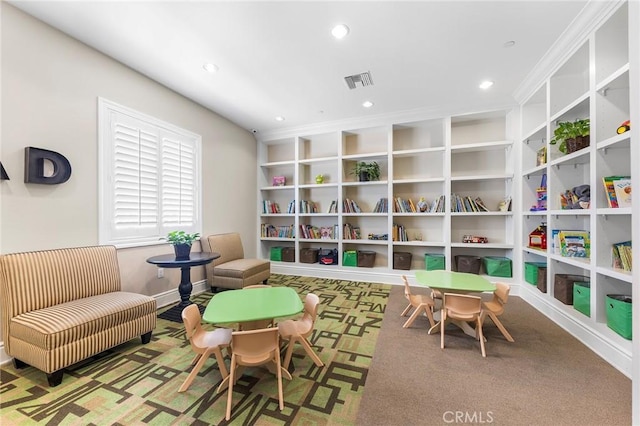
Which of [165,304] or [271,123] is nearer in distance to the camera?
[165,304]

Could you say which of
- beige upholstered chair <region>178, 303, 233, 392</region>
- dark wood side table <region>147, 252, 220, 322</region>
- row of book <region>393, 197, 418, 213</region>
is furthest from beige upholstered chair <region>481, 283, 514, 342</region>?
dark wood side table <region>147, 252, 220, 322</region>

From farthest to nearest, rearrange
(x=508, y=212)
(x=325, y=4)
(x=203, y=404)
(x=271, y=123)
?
(x=271, y=123), (x=508, y=212), (x=325, y=4), (x=203, y=404)

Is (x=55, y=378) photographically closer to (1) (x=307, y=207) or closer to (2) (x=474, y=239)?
(1) (x=307, y=207)

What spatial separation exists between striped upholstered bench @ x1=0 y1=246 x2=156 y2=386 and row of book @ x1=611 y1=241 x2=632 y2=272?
168 inches

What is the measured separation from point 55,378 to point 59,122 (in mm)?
2269

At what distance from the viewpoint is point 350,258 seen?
489 cm

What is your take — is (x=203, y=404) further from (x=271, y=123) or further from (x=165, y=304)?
(x=271, y=123)

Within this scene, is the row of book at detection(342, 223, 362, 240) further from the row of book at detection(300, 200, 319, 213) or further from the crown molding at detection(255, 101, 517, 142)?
the crown molding at detection(255, 101, 517, 142)

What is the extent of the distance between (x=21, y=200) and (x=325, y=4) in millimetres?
3135

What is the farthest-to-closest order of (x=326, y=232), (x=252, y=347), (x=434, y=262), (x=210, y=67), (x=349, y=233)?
(x=326, y=232) < (x=349, y=233) < (x=434, y=262) < (x=210, y=67) < (x=252, y=347)

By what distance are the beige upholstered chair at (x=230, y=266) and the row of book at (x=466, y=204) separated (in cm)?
328

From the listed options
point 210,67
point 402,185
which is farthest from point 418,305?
point 210,67

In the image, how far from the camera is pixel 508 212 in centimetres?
402

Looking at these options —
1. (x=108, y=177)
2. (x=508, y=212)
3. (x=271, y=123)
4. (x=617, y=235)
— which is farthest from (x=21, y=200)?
(x=508, y=212)
